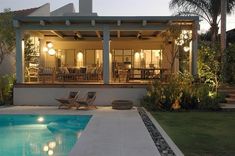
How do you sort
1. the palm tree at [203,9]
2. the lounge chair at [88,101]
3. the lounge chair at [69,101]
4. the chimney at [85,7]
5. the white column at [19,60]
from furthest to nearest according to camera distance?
the palm tree at [203,9] < the chimney at [85,7] < the white column at [19,60] < the lounge chair at [69,101] < the lounge chair at [88,101]

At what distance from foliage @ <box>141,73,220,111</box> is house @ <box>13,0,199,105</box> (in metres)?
1.63

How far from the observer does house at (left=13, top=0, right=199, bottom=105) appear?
61.3 feet

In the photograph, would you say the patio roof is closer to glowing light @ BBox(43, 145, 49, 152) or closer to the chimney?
the chimney

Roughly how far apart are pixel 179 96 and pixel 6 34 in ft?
32.1

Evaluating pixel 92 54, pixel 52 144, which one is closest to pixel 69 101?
pixel 52 144

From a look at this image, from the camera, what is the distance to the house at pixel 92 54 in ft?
61.3

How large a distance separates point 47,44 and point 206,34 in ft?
46.6

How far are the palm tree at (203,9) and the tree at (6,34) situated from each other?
12.1 meters

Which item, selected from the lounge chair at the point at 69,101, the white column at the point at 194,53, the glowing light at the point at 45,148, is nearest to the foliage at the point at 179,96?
the white column at the point at 194,53

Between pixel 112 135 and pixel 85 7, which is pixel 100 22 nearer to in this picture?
pixel 85 7

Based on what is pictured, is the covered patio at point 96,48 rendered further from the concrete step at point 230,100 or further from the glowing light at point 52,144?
the glowing light at point 52,144

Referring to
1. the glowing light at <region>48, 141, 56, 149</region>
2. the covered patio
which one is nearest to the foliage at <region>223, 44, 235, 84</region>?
the covered patio

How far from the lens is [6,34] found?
68.0 ft

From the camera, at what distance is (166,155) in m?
8.40
